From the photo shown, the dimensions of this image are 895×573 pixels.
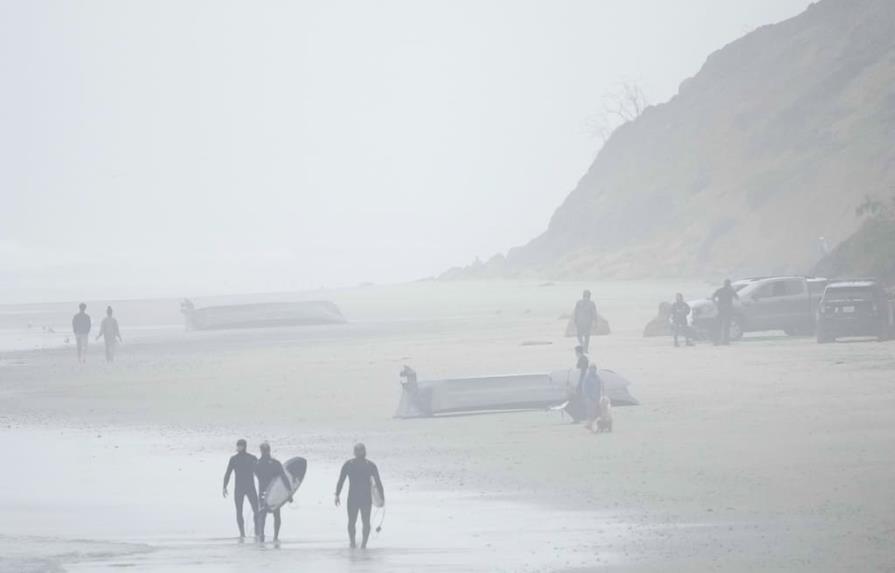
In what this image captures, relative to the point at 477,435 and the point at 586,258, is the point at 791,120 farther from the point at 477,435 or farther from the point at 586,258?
the point at 477,435

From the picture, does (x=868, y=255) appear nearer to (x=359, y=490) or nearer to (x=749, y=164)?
(x=359, y=490)

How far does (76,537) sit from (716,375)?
1695 cm

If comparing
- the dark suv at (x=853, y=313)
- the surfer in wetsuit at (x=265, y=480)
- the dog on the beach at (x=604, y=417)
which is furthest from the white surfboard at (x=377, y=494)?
the dark suv at (x=853, y=313)

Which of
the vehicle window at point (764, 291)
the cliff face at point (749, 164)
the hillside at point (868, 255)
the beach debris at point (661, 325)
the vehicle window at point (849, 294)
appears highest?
the cliff face at point (749, 164)

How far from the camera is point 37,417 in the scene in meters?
30.2

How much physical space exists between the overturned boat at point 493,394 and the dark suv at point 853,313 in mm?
12073

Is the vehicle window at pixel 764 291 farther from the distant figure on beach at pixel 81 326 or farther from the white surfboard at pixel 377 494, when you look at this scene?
the white surfboard at pixel 377 494

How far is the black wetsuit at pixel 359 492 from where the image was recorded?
16.5 meters

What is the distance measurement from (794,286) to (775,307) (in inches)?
30.7

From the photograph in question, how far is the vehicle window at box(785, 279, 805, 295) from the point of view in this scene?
41.8 meters

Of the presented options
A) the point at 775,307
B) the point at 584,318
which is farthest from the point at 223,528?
the point at 775,307

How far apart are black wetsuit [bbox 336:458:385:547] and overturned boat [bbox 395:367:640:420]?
1046 centimetres

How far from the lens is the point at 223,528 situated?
18094 millimetres

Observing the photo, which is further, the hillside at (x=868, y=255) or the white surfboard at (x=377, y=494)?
the hillside at (x=868, y=255)
